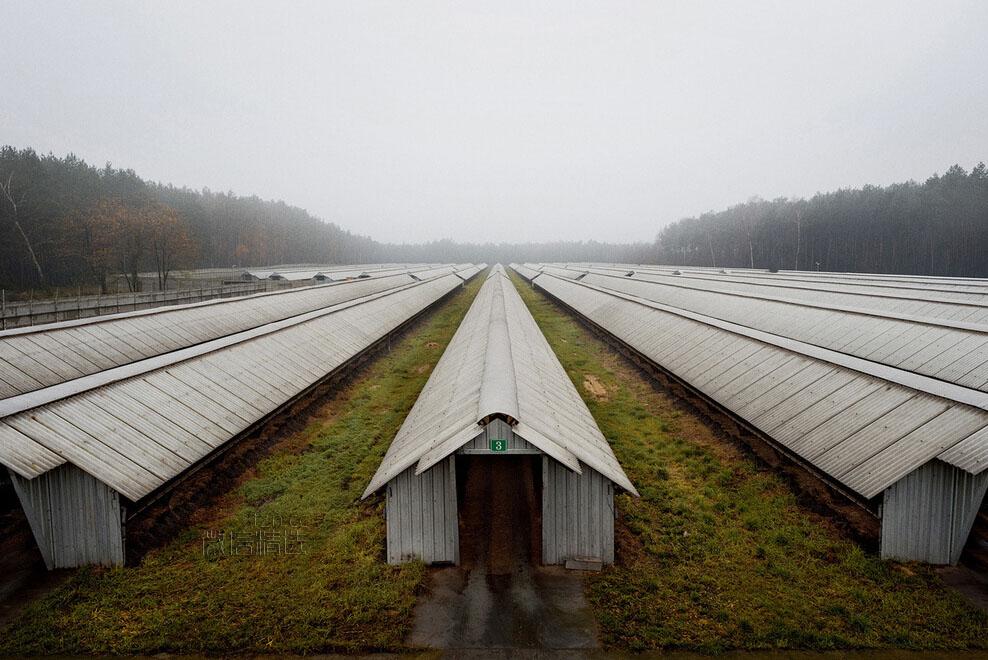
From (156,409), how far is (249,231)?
387 ft

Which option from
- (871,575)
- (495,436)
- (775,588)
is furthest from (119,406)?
(871,575)

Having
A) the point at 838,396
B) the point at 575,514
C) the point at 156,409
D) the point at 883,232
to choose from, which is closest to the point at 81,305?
the point at 156,409

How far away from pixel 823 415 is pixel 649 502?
5390mm

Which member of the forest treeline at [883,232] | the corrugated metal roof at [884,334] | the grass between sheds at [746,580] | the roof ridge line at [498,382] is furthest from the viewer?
the forest treeline at [883,232]

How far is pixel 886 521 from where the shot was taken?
32.6ft

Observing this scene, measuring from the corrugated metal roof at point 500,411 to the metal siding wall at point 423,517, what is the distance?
41cm

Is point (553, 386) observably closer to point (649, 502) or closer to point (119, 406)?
point (649, 502)

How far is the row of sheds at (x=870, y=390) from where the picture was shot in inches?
386

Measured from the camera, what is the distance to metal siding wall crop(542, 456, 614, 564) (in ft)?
33.3

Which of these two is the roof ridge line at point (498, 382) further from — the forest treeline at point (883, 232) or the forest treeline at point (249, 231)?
the forest treeline at point (883, 232)

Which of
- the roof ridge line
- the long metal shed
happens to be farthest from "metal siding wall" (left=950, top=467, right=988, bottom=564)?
the roof ridge line

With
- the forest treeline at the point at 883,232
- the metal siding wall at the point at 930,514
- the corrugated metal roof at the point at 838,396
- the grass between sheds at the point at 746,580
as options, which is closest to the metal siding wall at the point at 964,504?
the metal siding wall at the point at 930,514

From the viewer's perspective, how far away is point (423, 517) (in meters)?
10.3

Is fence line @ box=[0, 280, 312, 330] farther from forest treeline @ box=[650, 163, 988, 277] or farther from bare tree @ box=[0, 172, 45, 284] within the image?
forest treeline @ box=[650, 163, 988, 277]
